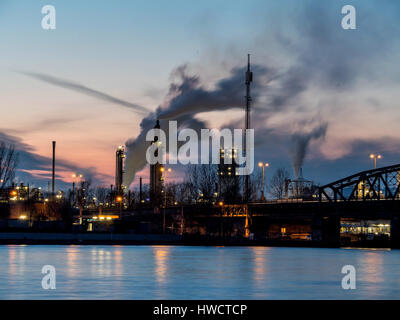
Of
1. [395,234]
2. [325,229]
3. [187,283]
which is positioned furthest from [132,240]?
[187,283]

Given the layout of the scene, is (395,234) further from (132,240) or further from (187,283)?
(187,283)

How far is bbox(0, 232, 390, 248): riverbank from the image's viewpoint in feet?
325

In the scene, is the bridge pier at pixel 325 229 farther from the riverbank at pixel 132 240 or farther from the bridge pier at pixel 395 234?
the bridge pier at pixel 395 234

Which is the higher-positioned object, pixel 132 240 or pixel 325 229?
pixel 325 229

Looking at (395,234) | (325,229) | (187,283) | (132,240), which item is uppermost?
(187,283)

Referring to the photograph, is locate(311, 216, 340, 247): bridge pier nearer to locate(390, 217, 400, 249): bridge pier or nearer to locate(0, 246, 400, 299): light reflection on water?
locate(390, 217, 400, 249): bridge pier

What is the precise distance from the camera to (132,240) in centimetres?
10850

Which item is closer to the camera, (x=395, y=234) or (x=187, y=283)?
A: (x=187, y=283)

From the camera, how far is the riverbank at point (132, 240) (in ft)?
325

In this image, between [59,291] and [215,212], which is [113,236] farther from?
[59,291]

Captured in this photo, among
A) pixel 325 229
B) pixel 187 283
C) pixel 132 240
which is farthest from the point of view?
pixel 325 229

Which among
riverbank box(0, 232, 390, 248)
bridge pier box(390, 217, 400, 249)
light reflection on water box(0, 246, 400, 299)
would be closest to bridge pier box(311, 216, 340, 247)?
riverbank box(0, 232, 390, 248)
